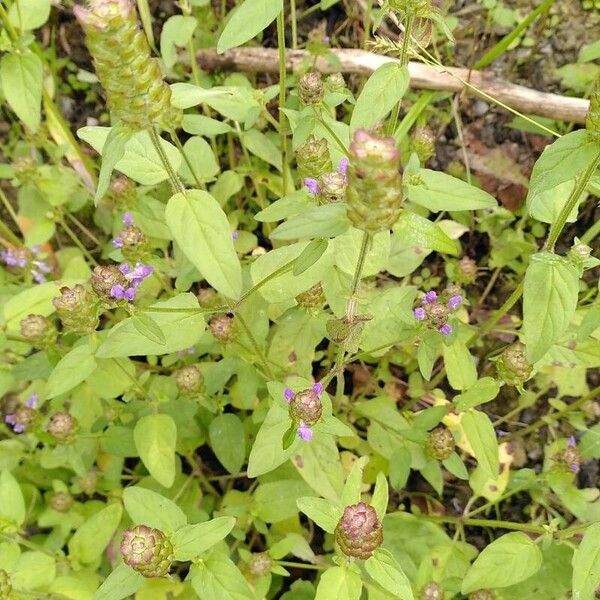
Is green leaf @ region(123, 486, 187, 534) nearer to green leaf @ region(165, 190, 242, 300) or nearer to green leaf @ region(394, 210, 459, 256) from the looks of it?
green leaf @ region(165, 190, 242, 300)

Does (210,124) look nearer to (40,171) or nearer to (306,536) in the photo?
(40,171)

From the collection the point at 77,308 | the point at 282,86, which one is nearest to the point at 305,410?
the point at 77,308

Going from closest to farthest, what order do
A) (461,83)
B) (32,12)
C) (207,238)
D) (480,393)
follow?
(207,238), (480,393), (32,12), (461,83)

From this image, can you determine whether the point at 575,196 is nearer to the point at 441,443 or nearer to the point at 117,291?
the point at 441,443

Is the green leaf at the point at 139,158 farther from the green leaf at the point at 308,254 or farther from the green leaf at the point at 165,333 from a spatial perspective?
the green leaf at the point at 308,254

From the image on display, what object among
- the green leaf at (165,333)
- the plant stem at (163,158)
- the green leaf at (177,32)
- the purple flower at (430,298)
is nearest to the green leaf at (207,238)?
the plant stem at (163,158)

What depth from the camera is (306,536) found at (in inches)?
134

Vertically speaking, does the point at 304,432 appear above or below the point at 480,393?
above

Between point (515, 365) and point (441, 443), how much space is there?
0.55 metres

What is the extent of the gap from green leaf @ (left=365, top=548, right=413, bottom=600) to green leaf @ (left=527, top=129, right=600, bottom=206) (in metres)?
1.20

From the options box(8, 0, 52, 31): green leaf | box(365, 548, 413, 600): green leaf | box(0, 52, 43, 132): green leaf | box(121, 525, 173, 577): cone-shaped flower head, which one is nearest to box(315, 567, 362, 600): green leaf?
box(365, 548, 413, 600): green leaf

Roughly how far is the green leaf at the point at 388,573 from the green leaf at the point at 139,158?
1.40 metres

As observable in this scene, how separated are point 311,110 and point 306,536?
81.7 inches

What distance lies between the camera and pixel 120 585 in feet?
7.04
